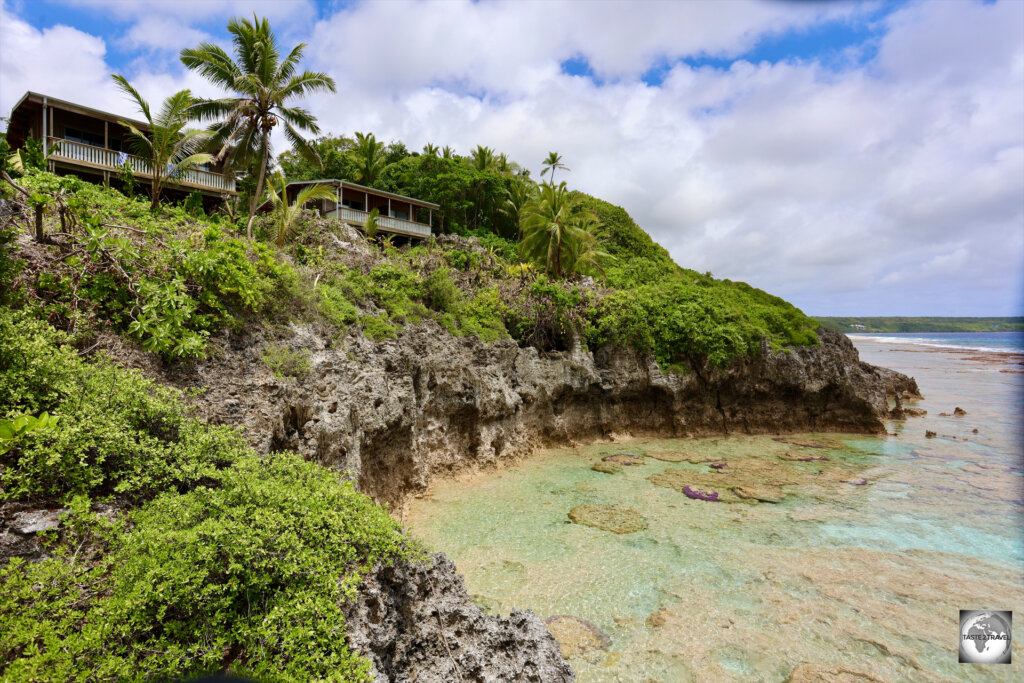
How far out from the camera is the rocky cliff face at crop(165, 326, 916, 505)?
7.87 m

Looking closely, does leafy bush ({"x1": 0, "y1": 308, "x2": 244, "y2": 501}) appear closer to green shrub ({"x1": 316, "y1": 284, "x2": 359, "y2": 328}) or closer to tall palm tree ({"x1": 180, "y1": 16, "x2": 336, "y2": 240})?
green shrub ({"x1": 316, "y1": 284, "x2": 359, "y2": 328})

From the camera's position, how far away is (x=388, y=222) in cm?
2808

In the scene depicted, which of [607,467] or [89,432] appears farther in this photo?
[607,467]

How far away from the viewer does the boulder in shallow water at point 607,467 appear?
13638mm

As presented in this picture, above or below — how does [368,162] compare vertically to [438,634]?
above

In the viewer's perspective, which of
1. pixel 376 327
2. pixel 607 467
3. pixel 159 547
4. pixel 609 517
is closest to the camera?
pixel 159 547

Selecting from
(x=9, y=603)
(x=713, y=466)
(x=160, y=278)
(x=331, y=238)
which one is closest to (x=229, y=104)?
(x=331, y=238)

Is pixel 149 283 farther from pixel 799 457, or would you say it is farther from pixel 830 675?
pixel 799 457

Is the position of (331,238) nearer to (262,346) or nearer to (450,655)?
(262,346)

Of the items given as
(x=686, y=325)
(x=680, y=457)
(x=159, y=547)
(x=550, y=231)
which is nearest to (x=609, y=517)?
(x=680, y=457)

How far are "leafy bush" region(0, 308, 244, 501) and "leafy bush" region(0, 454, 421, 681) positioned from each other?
1.83 ft

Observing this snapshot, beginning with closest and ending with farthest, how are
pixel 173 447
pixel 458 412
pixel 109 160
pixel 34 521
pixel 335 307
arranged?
pixel 34 521, pixel 173 447, pixel 335 307, pixel 458 412, pixel 109 160

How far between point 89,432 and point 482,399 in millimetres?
9221

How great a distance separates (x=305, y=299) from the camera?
30.7ft
